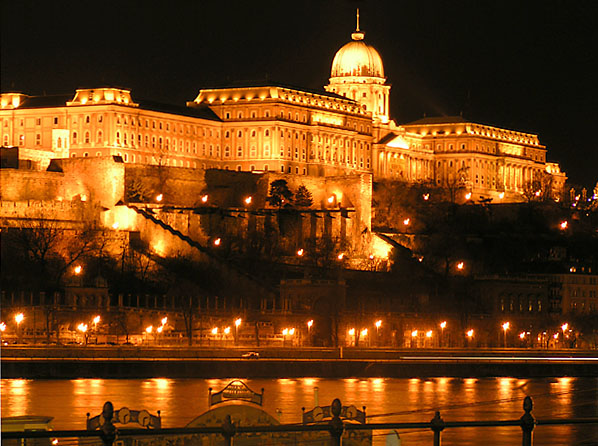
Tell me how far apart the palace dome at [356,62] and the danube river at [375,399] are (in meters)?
94.5

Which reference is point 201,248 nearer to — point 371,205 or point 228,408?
point 371,205

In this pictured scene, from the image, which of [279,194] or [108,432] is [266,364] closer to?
[108,432]

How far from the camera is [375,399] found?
5066cm

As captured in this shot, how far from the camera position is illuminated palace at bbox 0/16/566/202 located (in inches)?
4449

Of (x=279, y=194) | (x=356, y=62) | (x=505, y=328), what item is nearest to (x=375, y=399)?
(x=505, y=328)

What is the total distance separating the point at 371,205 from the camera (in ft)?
367

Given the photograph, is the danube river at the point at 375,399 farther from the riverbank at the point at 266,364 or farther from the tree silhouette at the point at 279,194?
the tree silhouette at the point at 279,194

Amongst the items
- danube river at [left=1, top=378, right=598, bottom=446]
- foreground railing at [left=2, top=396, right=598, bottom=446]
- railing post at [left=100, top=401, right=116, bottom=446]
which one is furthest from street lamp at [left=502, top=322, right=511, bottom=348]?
railing post at [left=100, top=401, right=116, bottom=446]

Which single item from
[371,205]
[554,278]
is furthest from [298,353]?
[371,205]

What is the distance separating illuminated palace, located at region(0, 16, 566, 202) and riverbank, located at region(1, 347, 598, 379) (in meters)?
38.8

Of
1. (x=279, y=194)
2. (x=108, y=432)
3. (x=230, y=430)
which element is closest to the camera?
(x=108, y=432)

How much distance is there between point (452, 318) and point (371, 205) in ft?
102

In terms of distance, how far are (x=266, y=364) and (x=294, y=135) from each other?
236 feet

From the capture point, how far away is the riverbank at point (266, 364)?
54688mm
